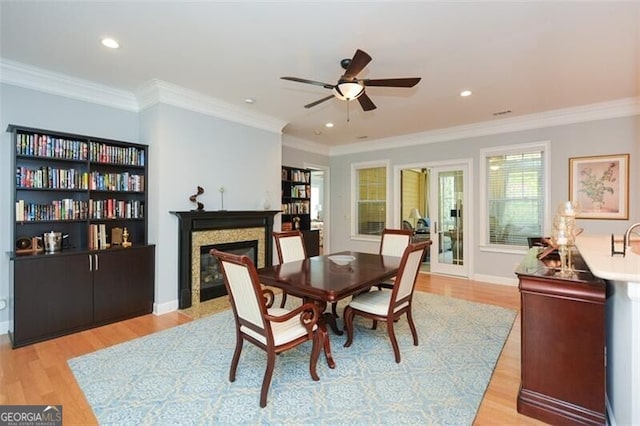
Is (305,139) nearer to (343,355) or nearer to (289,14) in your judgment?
(289,14)

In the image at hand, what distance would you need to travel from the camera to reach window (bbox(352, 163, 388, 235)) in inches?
256

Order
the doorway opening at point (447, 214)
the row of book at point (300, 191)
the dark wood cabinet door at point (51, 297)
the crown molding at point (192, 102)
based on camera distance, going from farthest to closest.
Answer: the row of book at point (300, 191), the doorway opening at point (447, 214), the crown molding at point (192, 102), the dark wood cabinet door at point (51, 297)

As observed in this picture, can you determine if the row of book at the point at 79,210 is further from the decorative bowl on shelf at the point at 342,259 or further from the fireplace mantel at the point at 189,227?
the decorative bowl on shelf at the point at 342,259

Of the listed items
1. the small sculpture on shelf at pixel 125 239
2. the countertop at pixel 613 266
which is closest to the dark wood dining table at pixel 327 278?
the countertop at pixel 613 266

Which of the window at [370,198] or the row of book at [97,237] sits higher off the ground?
the window at [370,198]

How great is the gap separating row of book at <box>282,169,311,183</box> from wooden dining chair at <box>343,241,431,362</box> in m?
3.61

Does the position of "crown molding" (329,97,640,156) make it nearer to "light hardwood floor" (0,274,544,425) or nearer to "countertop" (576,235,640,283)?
"light hardwood floor" (0,274,544,425)

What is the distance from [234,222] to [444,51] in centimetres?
322

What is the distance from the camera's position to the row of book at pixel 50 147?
300cm

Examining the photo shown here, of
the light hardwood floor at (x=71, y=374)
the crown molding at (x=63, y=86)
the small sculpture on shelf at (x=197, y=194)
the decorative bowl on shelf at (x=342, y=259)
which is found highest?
the crown molding at (x=63, y=86)

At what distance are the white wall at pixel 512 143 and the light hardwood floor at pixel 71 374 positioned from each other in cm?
201

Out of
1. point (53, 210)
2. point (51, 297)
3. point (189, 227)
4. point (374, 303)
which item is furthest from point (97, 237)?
point (374, 303)

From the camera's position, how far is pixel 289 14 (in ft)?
7.47

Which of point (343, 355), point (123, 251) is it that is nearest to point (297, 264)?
point (343, 355)
